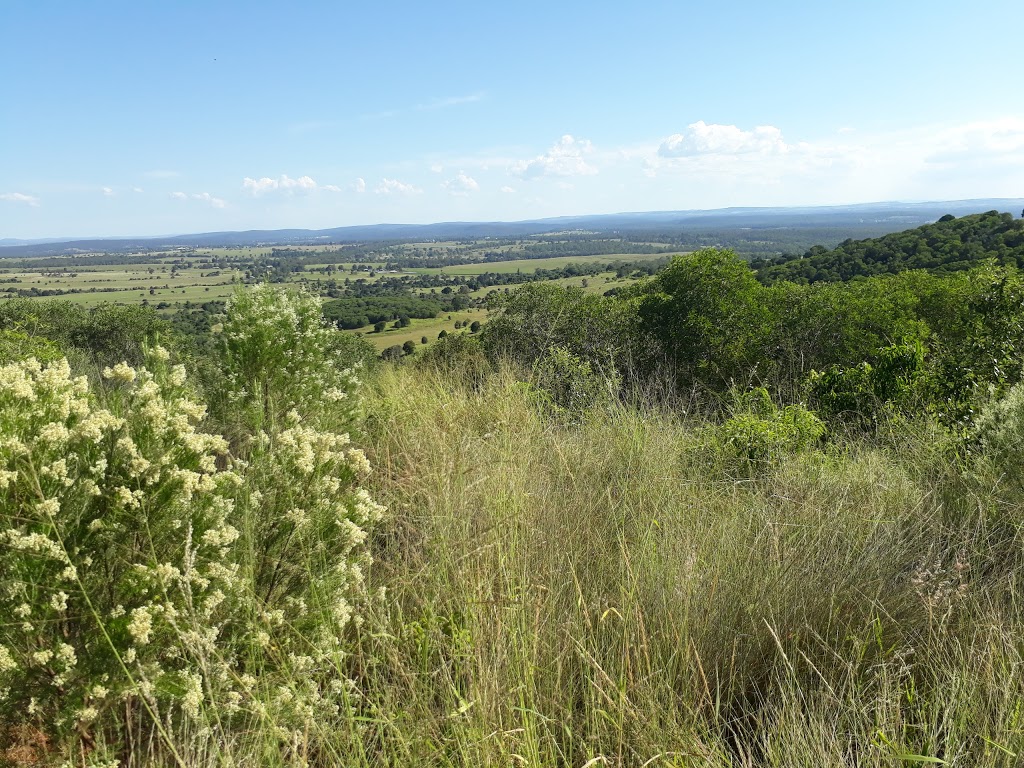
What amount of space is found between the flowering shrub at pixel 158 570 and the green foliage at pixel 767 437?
3.13m

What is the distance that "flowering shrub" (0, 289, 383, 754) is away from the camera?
184 cm

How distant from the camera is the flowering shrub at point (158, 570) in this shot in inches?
72.4

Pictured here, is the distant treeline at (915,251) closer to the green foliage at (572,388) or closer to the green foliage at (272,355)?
the green foliage at (572,388)

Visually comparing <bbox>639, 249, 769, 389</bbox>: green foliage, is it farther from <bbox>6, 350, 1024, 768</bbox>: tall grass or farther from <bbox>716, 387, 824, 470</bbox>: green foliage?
<bbox>6, 350, 1024, 768</bbox>: tall grass

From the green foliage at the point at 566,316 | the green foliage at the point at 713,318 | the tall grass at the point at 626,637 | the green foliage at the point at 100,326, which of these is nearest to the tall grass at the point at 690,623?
the tall grass at the point at 626,637

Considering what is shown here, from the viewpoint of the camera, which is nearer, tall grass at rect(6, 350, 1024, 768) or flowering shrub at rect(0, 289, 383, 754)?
tall grass at rect(6, 350, 1024, 768)

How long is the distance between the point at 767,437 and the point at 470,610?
139 inches

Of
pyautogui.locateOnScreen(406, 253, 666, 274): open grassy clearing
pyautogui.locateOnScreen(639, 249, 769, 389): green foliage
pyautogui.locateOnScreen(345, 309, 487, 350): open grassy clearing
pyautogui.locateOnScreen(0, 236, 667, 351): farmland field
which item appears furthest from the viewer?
pyautogui.locateOnScreen(406, 253, 666, 274): open grassy clearing

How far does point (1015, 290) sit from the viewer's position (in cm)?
751

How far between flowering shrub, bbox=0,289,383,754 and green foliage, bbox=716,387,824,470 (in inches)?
123

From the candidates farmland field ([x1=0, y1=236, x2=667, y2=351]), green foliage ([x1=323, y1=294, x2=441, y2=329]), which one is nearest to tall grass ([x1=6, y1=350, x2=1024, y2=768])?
farmland field ([x1=0, y1=236, x2=667, y2=351])

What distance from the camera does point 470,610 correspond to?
2.16m

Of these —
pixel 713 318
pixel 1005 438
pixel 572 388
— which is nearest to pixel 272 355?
pixel 572 388

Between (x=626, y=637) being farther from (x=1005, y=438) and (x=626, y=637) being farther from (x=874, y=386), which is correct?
(x=874, y=386)
